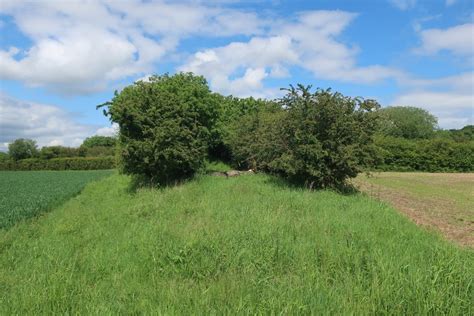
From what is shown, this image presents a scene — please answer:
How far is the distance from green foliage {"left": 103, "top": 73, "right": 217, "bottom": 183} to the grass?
17.0ft

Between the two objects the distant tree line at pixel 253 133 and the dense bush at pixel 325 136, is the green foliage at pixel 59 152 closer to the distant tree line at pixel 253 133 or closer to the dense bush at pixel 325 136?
the distant tree line at pixel 253 133

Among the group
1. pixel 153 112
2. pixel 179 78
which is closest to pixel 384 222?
pixel 153 112

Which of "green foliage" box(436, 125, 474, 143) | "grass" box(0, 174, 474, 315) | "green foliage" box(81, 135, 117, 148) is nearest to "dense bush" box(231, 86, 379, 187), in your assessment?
"grass" box(0, 174, 474, 315)

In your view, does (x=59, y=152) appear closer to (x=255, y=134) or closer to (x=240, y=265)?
(x=255, y=134)

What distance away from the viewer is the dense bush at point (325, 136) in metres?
13.5

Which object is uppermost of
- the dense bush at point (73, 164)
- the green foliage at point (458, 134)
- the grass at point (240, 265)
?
the green foliage at point (458, 134)

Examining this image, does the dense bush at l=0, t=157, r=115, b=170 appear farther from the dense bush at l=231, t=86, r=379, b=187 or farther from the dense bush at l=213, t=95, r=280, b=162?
the dense bush at l=231, t=86, r=379, b=187

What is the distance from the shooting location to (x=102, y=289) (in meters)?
5.43

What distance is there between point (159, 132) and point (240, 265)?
997cm

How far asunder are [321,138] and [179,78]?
8853 mm

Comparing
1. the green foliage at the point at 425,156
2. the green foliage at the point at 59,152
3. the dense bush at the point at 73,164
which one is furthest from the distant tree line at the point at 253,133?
the green foliage at the point at 59,152

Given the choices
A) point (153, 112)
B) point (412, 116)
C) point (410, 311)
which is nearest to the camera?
point (410, 311)

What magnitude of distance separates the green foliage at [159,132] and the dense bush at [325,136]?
3.71m

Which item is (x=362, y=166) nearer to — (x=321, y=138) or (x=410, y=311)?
(x=321, y=138)
